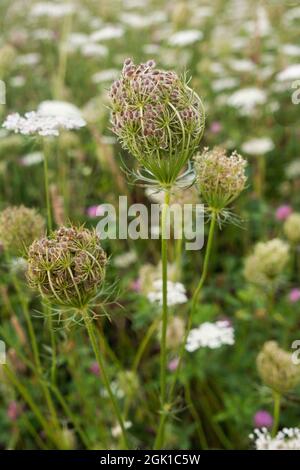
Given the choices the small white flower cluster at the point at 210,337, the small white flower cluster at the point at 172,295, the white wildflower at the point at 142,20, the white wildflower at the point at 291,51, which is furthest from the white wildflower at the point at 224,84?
the small white flower cluster at the point at 210,337

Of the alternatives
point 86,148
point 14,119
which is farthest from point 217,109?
point 14,119

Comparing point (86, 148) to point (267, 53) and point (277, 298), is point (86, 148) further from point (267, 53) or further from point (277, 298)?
point (267, 53)

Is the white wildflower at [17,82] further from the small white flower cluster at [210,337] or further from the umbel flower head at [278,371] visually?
the umbel flower head at [278,371]

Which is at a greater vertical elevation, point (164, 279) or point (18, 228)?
point (18, 228)

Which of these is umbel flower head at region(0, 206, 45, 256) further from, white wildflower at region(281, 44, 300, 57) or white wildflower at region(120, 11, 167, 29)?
white wildflower at region(120, 11, 167, 29)

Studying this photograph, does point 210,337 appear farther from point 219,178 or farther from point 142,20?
point 142,20

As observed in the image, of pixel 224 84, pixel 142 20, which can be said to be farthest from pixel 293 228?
pixel 142 20

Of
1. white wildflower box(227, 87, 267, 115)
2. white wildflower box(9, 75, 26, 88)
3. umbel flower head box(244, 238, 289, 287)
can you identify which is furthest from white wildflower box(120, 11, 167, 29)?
umbel flower head box(244, 238, 289, 287)
